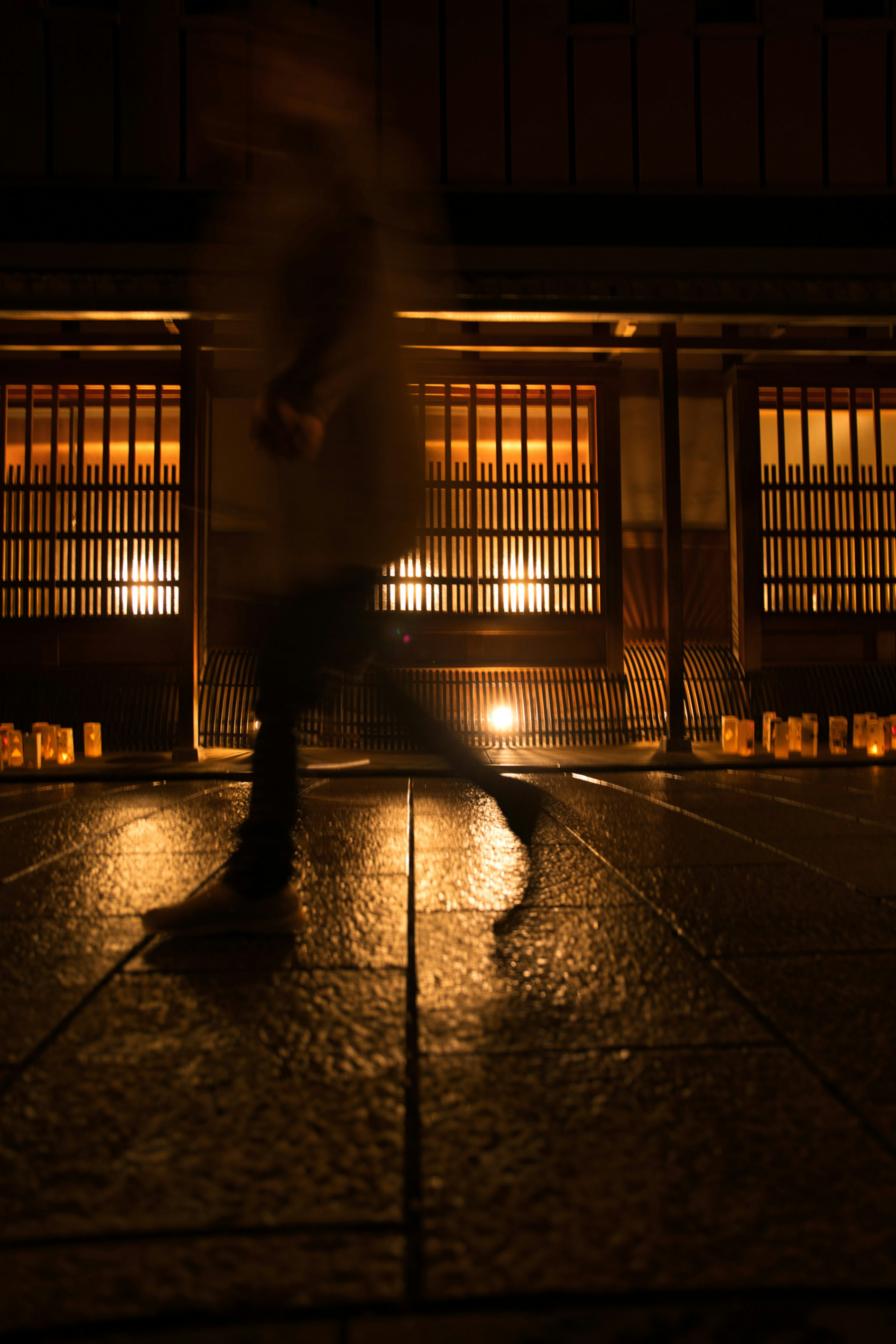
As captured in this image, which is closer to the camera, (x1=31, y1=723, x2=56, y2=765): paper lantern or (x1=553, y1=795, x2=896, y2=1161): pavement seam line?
(x1=553, y1=795, x2=896, y2=1161): pavement seam line

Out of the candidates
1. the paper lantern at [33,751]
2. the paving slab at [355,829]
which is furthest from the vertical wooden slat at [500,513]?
the paper lantern at [33,751]

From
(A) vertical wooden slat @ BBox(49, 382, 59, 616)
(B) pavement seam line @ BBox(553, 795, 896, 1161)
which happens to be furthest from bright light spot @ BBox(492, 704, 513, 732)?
(B) pavement seam line @ BBox(553, 795, 896, 1161)

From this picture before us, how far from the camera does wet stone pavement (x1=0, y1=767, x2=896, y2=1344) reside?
0.71 m

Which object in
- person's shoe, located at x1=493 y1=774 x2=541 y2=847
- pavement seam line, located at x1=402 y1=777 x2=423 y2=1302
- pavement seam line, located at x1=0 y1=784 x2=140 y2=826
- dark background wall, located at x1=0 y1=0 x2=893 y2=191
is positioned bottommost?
pavement seam line, located at x1=402 y1=777 x2=423 y2=1302

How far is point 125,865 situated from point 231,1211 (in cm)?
176

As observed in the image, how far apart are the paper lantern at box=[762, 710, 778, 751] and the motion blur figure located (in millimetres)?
4235

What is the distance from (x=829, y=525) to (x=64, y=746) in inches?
238

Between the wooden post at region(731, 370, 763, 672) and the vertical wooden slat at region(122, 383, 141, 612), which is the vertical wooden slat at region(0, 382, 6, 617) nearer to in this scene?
the vertical wooden slat at region(122, 383, 141, 612)

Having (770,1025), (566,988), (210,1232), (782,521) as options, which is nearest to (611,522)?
(782,521)

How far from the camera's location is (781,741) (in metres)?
5.17

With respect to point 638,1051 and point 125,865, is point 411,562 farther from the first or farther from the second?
point 638,1051

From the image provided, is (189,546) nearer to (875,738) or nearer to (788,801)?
(788,801)

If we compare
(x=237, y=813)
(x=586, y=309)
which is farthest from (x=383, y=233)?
(x=586, y=309)

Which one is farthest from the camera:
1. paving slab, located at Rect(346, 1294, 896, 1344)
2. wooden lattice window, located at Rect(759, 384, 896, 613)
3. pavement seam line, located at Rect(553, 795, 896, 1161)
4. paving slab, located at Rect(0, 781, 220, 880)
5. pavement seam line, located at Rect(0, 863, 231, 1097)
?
wooden lattice window, located at Rect(759, 384, 896, 613)
